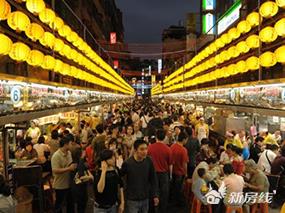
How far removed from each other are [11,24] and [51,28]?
3183 millimetres

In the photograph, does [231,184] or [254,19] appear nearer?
[231,184]

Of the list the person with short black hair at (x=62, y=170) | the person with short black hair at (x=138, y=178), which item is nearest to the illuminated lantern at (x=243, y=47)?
the person with short black hair at (x=62, y=170)

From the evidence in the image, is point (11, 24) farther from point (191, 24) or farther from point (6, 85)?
point (191, 24)

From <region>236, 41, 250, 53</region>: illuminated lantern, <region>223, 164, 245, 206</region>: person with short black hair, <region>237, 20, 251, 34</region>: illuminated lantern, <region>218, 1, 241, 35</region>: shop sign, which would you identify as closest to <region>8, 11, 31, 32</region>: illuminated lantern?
<region>223, 164, 245, 206</region>: person with short black hair

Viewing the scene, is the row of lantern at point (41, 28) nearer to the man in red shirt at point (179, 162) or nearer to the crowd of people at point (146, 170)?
the crowd of people at point (146, 170)

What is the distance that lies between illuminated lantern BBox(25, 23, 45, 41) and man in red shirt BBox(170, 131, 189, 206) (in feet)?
14.0

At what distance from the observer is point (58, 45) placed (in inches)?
444

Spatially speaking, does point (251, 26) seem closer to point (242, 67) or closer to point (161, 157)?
point (242, 67)

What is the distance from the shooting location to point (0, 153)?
8.73 meters

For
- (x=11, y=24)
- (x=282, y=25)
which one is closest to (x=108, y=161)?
(x=11, y=24)

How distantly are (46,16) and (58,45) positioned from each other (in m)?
1.59

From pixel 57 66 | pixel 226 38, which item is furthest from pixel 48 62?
pixel 226 38

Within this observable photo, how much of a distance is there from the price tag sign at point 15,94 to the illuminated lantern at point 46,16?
2128 mm

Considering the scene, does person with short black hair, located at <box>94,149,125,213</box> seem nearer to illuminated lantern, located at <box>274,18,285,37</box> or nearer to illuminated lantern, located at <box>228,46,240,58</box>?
illuminated lantern, located at <box>274,18,285,37</box>
